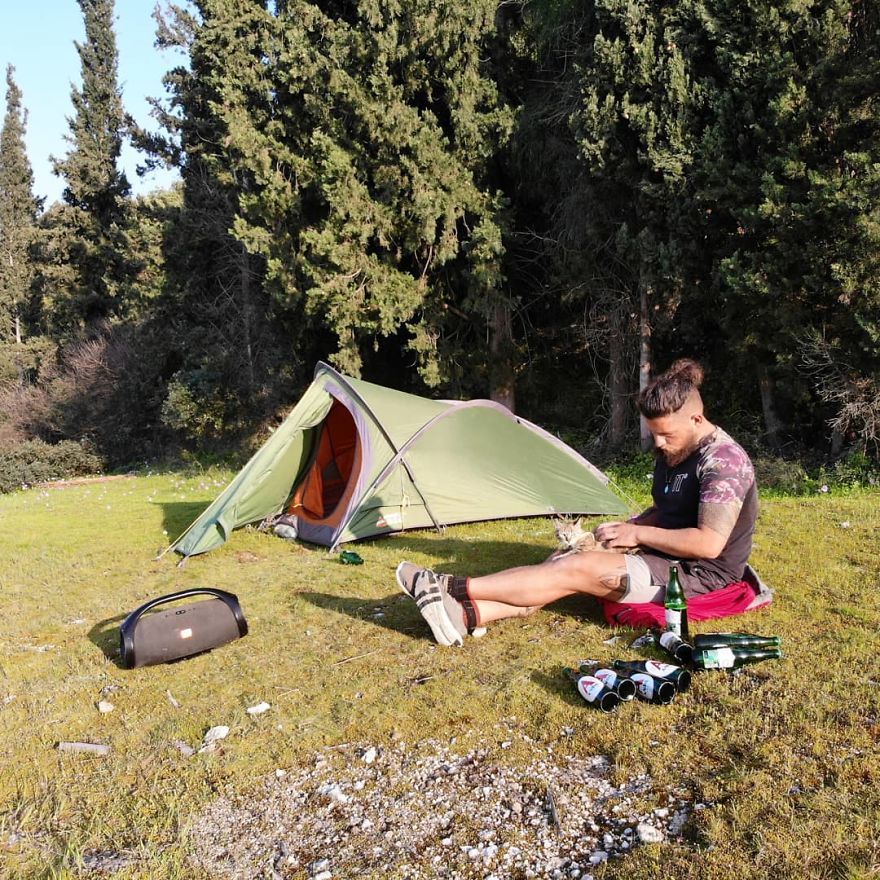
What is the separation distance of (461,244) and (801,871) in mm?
12501

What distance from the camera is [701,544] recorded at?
382 cm

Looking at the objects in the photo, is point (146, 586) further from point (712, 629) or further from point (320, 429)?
point (712, 629)

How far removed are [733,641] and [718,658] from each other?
0.13 metres

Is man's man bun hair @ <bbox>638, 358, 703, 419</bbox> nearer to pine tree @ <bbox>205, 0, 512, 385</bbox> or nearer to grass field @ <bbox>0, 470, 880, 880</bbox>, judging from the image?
grass field @ <bbox>0, 470, 880, 880</bbox>

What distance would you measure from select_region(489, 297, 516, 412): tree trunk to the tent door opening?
6.34 meters

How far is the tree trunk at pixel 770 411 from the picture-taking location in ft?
33.2

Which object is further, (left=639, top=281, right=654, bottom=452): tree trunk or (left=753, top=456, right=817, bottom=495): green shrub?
(left=639, top=281, right=654, bottom=452): tree trunk

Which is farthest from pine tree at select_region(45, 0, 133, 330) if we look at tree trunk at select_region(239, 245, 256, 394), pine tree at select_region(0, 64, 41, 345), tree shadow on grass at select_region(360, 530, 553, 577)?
tree shadow on grass at select_region(360, 530, 553, 577)

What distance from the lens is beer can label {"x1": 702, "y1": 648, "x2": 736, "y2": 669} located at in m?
3.54

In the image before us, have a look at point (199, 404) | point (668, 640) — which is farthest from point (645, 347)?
point (199, 404)

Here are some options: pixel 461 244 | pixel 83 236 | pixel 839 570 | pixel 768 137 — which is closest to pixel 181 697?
pixel 839 570

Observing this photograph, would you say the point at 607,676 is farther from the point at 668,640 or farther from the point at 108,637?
the point at 108,637

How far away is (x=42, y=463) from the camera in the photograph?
19.7 metres

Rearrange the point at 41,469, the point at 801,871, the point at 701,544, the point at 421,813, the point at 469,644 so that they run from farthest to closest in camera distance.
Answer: the point at 41,469
the point at 469,644
the point at 701,544
the point at 421,813
the point at 801,871
